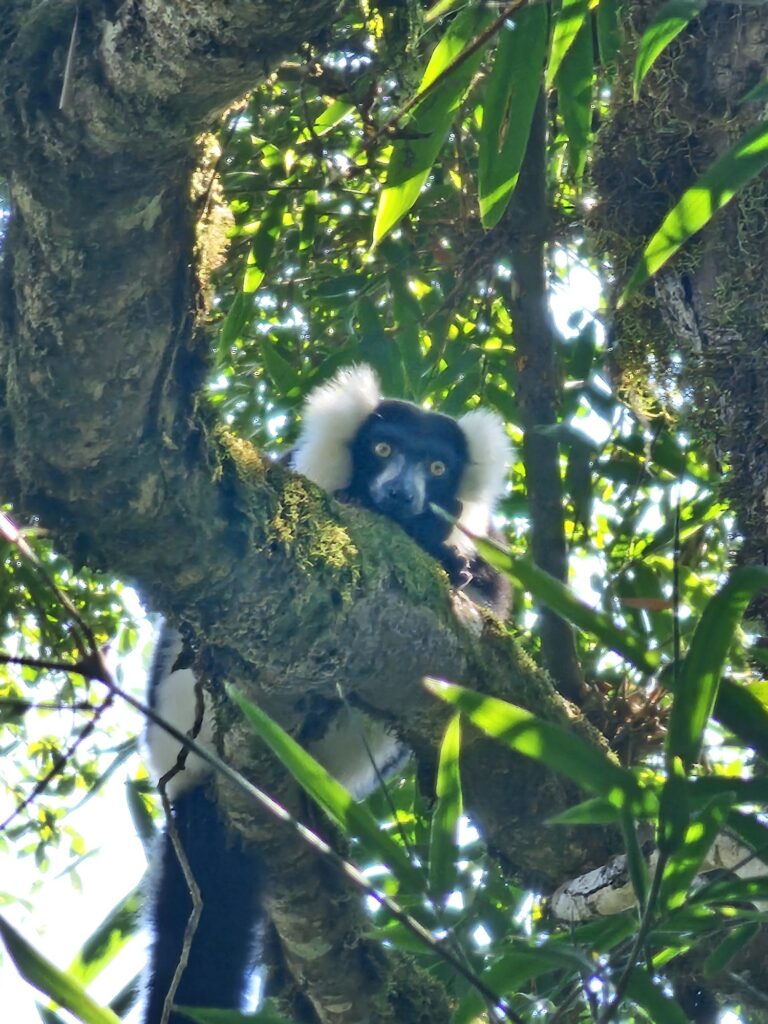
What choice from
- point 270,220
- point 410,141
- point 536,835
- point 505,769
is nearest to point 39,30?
point 410,141

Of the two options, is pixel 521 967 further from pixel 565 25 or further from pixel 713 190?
pixel 565 25

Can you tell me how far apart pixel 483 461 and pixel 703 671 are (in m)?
3.50

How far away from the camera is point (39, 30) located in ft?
7.02

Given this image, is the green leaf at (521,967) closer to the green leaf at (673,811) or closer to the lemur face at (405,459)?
the green leaf at (673,811)

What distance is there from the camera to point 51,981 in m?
1.69

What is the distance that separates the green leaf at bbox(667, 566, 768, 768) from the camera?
188cm

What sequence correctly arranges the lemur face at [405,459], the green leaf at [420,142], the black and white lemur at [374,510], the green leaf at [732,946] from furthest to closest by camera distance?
1. the lemur face at [405,459]
2. the black and white lemur at [374,510]
3. the green leaf at [420,142]
4. the green leaf at [732,946]

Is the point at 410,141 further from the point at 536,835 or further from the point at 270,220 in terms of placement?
the point at 536,835

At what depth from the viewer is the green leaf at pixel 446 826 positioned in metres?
2.12

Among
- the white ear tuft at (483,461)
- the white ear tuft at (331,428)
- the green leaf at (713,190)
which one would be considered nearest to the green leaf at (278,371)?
the white ear tuft at (331,428)

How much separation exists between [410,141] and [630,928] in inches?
77.5

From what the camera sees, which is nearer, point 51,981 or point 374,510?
point 51,981

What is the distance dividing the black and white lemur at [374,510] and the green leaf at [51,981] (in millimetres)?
1230

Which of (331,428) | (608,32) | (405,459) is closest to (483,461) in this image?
(405,459)
